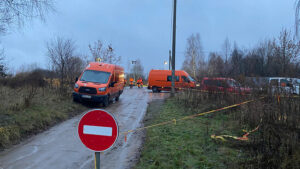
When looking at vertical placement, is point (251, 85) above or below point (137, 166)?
above

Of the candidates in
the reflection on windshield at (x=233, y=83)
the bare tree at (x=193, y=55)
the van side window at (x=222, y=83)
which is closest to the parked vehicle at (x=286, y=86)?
the reflection on windshield at (x=233, y=83)

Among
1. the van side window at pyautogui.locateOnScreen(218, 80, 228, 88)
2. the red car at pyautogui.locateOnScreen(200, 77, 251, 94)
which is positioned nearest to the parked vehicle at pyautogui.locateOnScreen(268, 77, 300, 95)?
the red car at pyautogui.locateOnScreen(200, 77, 251, 94)

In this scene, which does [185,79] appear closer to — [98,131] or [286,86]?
[286,86]

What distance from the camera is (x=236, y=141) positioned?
5918 millimetres

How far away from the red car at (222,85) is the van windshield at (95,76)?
5821mm

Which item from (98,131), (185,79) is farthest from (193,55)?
(98,131)

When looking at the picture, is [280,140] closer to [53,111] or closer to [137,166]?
[137,166]

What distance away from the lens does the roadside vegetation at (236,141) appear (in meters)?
4.26

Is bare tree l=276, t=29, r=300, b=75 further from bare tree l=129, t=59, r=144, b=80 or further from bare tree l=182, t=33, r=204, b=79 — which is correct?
bare tree l=129, t=59, r=144, b=80

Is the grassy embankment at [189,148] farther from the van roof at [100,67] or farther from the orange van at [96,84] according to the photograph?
the van roof at [100,67]

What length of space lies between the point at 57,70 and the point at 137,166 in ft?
45.8

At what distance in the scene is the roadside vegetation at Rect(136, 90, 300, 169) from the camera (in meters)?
4.26

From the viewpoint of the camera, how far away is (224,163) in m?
4.57

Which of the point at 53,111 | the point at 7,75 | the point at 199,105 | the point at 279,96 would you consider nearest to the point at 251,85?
the point at 279,96
